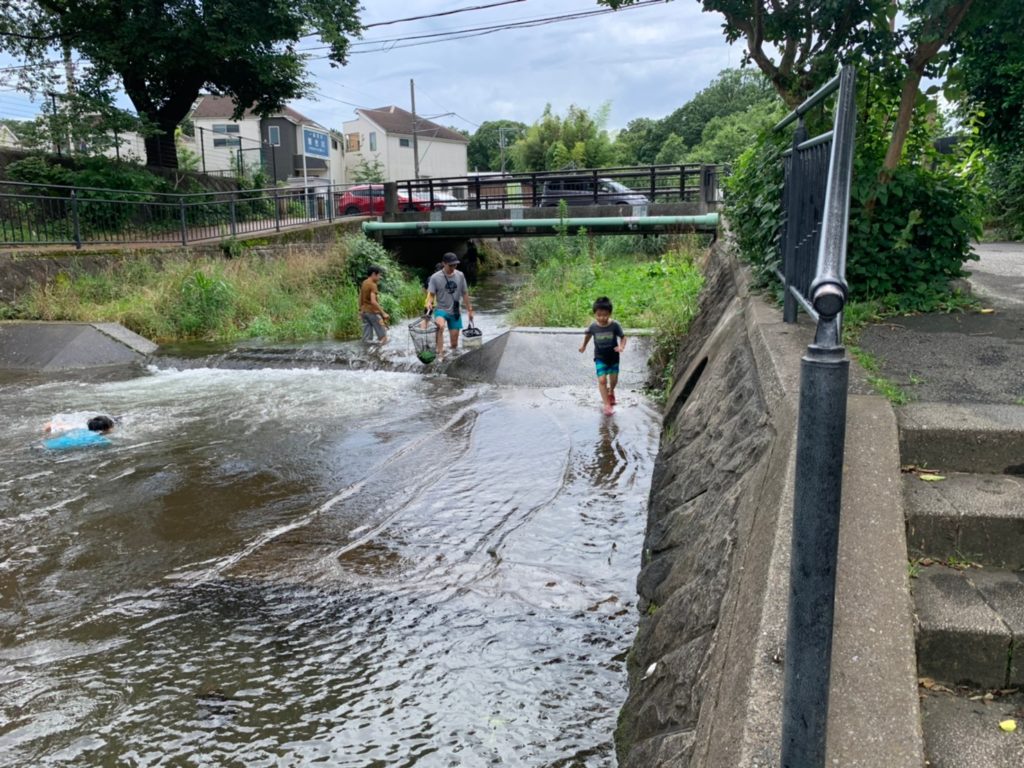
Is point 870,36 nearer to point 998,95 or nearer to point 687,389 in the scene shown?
point 687,389

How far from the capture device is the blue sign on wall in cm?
5562

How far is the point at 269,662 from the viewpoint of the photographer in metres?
4.05

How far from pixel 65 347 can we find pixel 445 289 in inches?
247

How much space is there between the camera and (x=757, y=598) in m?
2.40

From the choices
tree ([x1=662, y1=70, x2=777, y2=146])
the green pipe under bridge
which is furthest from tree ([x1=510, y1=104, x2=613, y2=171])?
the green pipe under bridge

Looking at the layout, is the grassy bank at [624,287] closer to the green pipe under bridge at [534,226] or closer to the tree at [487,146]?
the green pipe under bridge at [534,226]

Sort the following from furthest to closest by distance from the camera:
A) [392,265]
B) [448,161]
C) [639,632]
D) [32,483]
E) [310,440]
A: [448,161]
[392,265]
[310,440]
[32,483]
[639,632]

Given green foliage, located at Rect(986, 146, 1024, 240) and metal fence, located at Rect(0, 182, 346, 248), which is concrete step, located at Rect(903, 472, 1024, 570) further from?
metal fence, located at Rect(0, 182, 346, 248)

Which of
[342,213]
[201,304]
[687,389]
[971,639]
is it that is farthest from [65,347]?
[342,213]

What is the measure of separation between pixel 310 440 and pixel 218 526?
8.09 feet

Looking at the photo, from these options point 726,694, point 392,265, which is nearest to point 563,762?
point 726,694

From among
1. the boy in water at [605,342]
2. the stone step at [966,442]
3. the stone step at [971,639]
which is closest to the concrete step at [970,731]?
the stone step at [971,639]

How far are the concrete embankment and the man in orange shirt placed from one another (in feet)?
30.9

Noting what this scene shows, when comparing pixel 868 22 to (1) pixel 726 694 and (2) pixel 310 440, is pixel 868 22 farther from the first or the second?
(2) pixel 310 440
